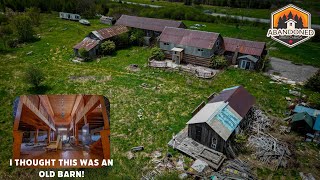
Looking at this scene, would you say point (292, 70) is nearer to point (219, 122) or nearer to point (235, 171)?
point (219, 122)

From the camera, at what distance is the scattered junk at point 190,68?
33.3 metres

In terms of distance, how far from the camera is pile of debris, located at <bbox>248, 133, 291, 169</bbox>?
64.7 ft

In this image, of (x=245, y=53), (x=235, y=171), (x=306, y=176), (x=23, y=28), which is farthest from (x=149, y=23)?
(x=306, y=176)

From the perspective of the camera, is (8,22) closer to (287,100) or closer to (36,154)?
(36,154)

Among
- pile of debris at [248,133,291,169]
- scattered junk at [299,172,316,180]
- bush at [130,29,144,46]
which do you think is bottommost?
scattered junk at [299,172,316,180]

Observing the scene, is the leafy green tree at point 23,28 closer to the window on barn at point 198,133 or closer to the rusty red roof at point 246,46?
the rusty red roof at point 246,46

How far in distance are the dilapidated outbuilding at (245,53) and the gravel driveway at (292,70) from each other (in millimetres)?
2534

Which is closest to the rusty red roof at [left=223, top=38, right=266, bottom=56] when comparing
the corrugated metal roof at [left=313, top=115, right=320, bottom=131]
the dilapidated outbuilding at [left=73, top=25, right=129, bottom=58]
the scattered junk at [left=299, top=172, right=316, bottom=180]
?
the corrugated metal roof at [left=313, top=115, right=320, bottom=131]

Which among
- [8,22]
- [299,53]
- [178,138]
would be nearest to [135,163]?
[178,138]

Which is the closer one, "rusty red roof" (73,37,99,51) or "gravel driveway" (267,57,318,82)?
"gravel driveway" (267,57,318,82)

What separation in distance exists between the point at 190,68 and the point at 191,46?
3213mm

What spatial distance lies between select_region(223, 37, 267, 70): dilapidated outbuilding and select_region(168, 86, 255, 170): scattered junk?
1362 centimetres

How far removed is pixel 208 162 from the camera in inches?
753

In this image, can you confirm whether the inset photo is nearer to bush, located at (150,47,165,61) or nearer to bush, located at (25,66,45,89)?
bush, located at (25,66,45,89)
